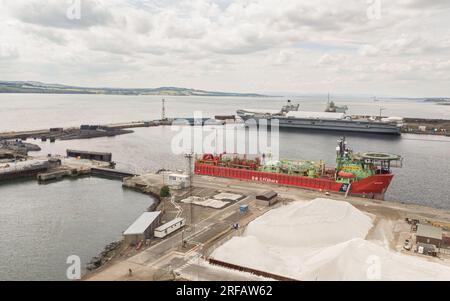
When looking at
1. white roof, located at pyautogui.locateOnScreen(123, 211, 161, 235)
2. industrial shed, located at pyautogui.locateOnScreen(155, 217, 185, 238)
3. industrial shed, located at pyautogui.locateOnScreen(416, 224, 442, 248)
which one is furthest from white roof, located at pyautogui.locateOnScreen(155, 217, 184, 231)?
industrial shed, located at pyautogui.locateOnScreen(416, 224, 442, 248)

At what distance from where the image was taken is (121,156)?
280 ft

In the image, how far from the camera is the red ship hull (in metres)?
48.2

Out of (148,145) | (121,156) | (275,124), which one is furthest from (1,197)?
(275,124)

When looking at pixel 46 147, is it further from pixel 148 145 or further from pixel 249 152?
pixel 249 152

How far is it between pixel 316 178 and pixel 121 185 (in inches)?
1283

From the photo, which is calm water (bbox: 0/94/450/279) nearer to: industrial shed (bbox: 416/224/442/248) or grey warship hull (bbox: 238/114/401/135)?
grey warship hull (bbox: 238/114/401/135)

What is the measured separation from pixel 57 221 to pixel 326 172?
39285 millimetres

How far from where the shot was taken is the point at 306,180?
52656 millimetres

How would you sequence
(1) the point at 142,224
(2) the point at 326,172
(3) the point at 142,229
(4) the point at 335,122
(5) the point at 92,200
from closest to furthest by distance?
(3) the point at 142,229
(1) the point at 142,224
(5) the point at 92,200
(2) the point at 326,172
(4) the point at 335,122

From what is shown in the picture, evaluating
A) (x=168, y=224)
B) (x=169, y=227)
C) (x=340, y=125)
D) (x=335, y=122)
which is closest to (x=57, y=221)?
(x=168, y=224)

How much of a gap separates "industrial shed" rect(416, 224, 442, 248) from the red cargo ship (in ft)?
47.6

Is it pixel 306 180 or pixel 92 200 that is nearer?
pixel 92 200

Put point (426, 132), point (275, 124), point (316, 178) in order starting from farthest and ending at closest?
1. point (275, 124)
2. point (426, 132)
3. point (316, 178)

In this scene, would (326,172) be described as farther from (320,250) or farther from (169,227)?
(169,227)
